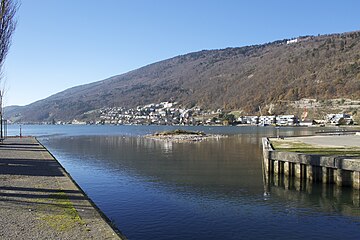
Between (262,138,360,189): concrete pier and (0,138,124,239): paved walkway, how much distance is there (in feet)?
49.6

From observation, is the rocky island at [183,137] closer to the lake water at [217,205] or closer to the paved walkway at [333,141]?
the paved walkway at [333,141]

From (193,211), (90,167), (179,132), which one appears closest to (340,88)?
(179,132)

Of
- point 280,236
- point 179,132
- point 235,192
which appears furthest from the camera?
point 179,132

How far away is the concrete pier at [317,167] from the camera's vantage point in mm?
22750

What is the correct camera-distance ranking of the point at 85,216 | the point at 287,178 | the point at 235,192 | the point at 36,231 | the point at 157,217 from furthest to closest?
the point at 287,178 < the point at 235,192 < the point at 157,217 < the point at 85,216 < the point at 36,231

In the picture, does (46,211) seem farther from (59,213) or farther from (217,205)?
(217,205)

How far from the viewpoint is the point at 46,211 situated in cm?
1378

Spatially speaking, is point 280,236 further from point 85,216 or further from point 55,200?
point 55,200

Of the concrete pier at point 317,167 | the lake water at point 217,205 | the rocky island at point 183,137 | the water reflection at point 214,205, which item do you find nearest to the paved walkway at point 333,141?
the water reflection at point 214,205

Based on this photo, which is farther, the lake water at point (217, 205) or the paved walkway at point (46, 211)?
the lake water at point (217, 205)

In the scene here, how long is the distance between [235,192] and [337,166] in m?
6.48

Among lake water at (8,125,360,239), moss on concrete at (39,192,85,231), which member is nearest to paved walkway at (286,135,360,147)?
lake water at (8,125,360,239)

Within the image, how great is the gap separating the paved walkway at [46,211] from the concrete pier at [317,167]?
595 inches

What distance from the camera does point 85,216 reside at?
13.2 metres
